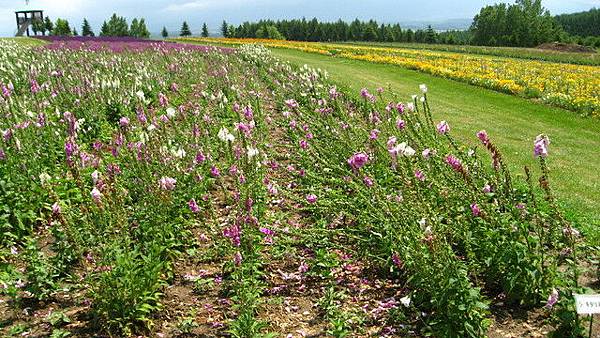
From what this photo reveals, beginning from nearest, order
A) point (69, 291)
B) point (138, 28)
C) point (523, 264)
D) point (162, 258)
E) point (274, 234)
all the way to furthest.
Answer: point (523, 264) < point (69, 291) < point (162, 258) < point (274, 234) < point (138, 28)

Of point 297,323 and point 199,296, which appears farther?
point 199,296

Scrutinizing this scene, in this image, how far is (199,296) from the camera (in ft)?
15.4

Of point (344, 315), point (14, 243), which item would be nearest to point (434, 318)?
point (344, 315)

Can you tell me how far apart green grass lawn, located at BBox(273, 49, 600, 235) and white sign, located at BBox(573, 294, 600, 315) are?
11.6 feet

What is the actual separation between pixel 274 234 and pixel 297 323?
1.60 m

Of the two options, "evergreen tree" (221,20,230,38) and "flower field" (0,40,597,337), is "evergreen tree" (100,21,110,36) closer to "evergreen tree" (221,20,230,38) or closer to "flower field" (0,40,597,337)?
"evergreen tree" (221,20,230,38)

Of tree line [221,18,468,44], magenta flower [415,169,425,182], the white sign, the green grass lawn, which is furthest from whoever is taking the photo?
tree line [221,18,468,44]

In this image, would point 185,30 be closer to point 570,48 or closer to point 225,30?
point 225,30

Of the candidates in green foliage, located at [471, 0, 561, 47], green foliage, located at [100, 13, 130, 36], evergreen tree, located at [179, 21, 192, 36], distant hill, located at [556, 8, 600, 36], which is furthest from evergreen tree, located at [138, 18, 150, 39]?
distant hill, located at [556, 8, 600, 36]

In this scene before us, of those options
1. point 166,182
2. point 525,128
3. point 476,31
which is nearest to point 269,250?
point 166,182

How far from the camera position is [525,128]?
12539 millimetres

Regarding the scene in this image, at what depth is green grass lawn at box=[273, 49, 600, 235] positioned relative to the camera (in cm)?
802

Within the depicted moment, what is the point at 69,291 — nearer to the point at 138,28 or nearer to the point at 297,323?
the point at 297,323

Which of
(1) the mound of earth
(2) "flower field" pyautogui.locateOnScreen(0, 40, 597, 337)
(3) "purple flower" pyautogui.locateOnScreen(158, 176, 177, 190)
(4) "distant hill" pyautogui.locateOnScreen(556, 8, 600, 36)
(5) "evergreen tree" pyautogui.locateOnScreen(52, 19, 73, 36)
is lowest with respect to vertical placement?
(2) "flower field" pyautogui.locateOnScreen(0, 40, 597, 337)
